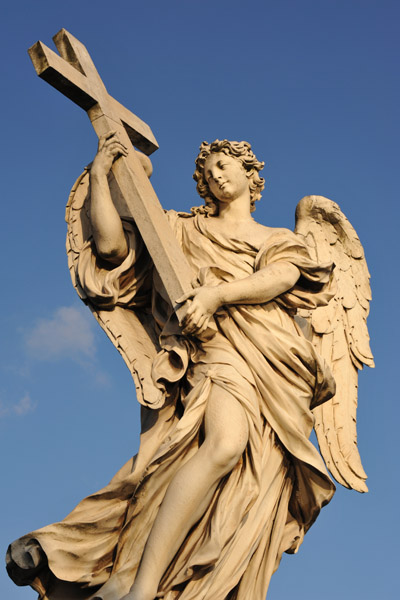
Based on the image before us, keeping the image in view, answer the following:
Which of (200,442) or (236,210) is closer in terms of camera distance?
(200,442)

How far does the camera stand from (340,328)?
863 cm

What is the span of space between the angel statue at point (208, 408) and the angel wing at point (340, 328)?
20 mm

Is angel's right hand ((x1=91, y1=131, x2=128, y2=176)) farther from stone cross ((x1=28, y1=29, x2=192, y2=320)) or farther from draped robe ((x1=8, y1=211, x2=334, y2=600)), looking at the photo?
draped robe ((x1=8, y1=211, x2=334, y2=600))

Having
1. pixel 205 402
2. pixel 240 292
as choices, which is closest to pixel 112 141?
pixel 240 292

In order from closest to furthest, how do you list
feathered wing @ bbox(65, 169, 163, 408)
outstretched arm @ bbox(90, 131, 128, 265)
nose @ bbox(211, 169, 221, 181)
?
feathered wing @ bbox(65, 169, 163, 408)
outstretched arm @ bbox(90, 131, 128, 265)
nose @ bbox(211, 169, 221, 181)

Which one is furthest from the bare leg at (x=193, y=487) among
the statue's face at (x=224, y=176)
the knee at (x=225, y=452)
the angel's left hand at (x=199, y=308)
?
the statue's face at (x=224, y=176)

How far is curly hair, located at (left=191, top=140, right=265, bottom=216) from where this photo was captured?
7938 millimetres

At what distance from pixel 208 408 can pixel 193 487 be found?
1.74 feet

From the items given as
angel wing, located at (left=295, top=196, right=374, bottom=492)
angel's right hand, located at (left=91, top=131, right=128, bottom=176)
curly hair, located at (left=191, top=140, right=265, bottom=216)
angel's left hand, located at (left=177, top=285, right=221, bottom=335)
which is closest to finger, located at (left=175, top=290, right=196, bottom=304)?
angel's left hand, located at (left=177, top=285, right=221, bottom=335)

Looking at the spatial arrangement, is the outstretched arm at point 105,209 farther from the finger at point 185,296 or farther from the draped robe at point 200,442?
the finger at point 185,296

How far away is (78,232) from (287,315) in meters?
1.55

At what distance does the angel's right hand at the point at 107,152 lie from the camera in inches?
294

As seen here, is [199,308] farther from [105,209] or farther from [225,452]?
[105,209]

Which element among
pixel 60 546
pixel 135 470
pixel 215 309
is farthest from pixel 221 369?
pixel 60 546
